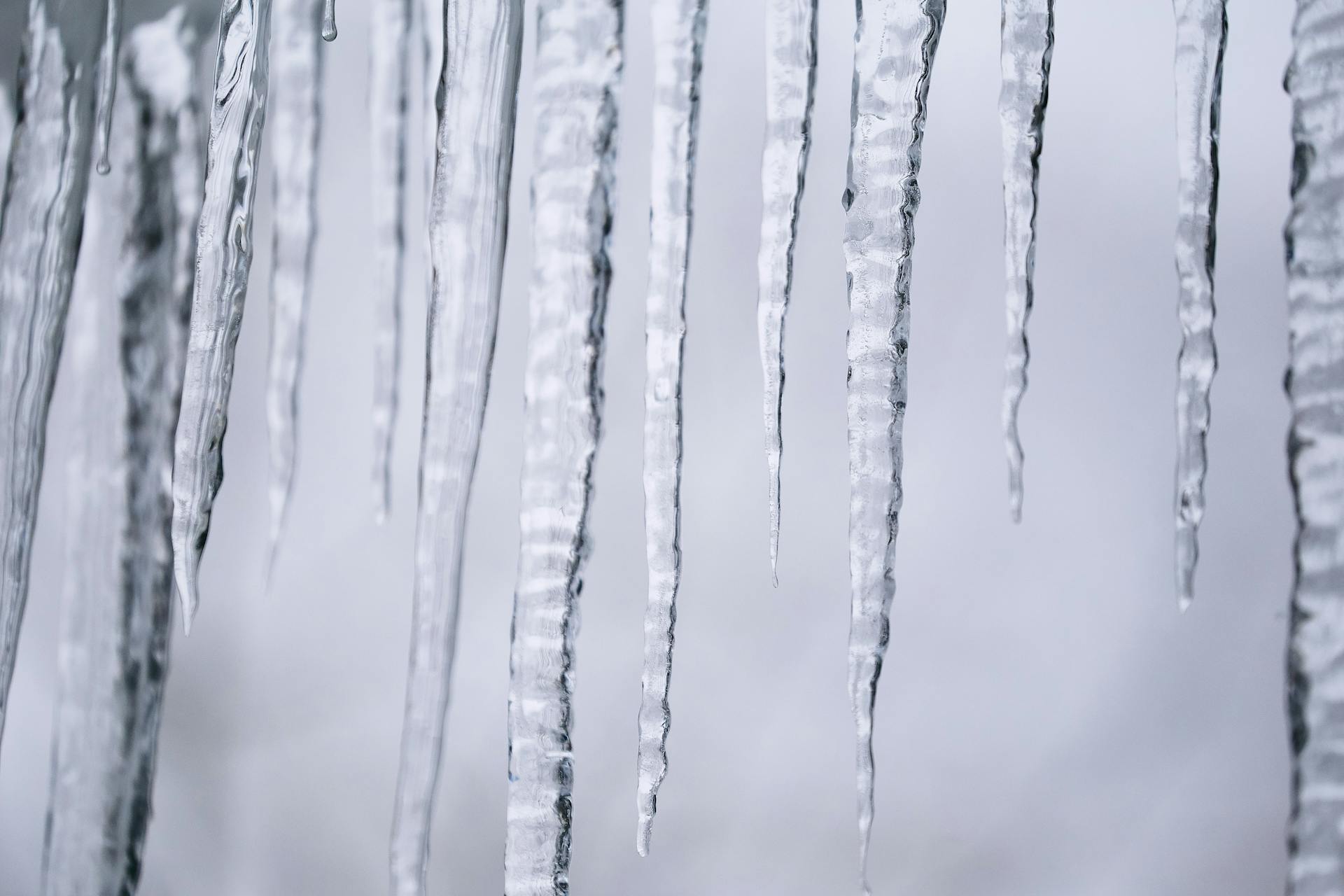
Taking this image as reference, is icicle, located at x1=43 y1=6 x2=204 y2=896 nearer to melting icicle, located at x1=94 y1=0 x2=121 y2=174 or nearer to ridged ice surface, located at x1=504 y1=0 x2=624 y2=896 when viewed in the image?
melting icicle, located at x1=94 y1=0 x2=121 y2=174

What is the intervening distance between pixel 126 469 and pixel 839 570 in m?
0.59

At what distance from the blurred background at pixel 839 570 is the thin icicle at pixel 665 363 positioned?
27 cm

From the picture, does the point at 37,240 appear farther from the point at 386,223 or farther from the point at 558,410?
the point at 558,410

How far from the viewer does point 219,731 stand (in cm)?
92

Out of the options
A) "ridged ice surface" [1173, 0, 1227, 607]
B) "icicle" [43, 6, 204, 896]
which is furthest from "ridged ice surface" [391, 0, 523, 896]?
"ridged ice surface" [1173, 0, 1227, 607]

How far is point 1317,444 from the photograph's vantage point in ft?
1.59

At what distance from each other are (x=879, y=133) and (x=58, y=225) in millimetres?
635

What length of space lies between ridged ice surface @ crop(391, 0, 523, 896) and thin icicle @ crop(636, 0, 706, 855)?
A: 0.12 meters

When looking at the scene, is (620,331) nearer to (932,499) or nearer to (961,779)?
(932,499)

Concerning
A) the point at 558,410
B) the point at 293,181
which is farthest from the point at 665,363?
the point at 293,181

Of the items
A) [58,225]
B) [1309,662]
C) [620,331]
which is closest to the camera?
[1309,662]

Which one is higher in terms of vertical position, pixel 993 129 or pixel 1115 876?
pixel 993 129

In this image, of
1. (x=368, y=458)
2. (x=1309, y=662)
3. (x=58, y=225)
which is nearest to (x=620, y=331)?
(x=368, y=458)

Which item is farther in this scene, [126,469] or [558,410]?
[126,469]
